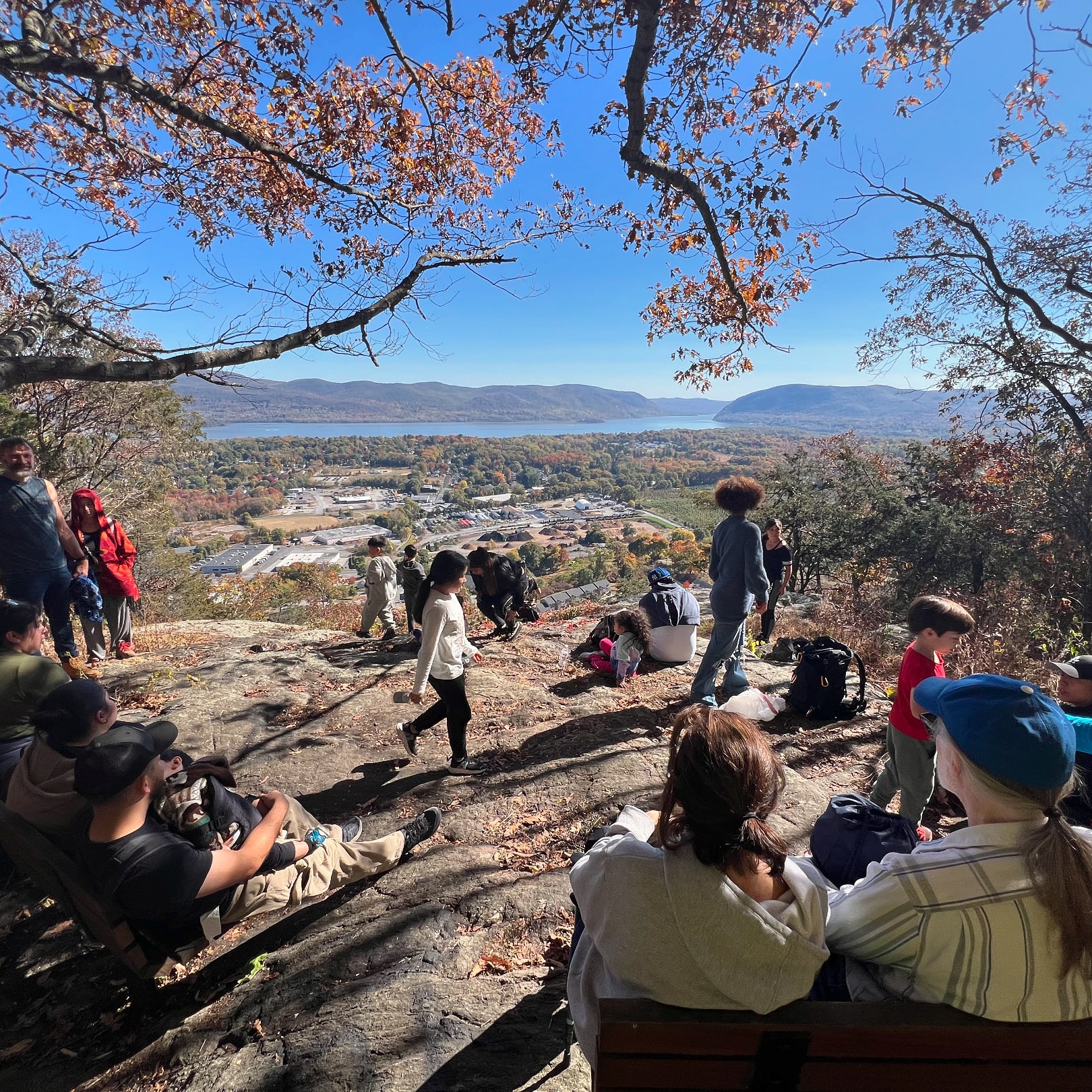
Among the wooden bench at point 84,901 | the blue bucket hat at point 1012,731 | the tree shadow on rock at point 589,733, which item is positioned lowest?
the tree shadow on rock at point 589,733

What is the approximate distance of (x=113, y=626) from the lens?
641 centimetres

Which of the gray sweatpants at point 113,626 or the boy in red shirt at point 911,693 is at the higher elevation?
the boy in red shirt at point 911,693

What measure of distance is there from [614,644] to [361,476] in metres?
76.8

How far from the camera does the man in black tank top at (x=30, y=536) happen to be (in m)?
4.45

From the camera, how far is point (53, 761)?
241cm

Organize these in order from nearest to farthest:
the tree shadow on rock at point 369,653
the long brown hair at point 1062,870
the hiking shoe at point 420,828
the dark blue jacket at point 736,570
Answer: the long brown hair at point 1062,870 < the hiking shoe at point 420,828 < the dark blue jacket at point 736,570 < the tree shadow on rock at point 369,653

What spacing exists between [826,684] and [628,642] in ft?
6.41

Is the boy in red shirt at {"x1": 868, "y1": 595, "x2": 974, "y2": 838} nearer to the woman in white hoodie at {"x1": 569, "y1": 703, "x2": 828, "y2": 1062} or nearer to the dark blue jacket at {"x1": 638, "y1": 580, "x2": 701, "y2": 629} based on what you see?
the woman in white hoodie at {"x1": 569, "y1": 703, "x2": 828, "y2": 1062}

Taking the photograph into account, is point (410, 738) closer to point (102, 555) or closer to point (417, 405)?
point (102, 555)

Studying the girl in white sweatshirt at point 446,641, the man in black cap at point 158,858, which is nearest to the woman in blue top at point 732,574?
the girl in white sweatshirt at point 446,641

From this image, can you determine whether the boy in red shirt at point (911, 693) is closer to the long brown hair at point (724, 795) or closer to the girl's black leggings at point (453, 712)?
the long brown hair at point (724, 795)

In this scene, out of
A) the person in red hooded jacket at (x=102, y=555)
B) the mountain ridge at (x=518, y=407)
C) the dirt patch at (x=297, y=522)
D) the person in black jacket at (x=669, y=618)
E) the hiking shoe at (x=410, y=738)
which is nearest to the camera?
the hiking shoe at (x=410, y=738)

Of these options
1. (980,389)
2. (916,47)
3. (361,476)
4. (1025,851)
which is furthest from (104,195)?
(361,476)

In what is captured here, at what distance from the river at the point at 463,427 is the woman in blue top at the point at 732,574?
294 feet
